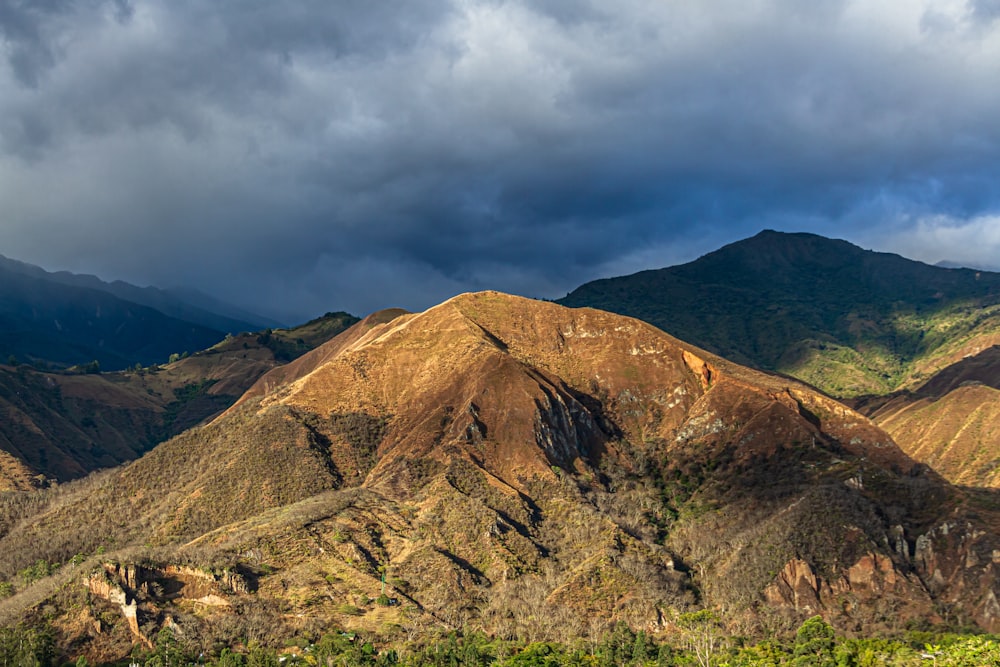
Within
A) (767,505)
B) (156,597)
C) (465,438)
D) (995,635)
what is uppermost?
(465,438)

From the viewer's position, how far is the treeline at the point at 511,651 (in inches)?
4326

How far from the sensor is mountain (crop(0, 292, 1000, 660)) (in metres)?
128

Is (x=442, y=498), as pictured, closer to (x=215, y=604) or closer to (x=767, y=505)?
(x=215, y=604)

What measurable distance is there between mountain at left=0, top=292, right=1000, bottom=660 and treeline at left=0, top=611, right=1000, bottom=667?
3573 millimetres

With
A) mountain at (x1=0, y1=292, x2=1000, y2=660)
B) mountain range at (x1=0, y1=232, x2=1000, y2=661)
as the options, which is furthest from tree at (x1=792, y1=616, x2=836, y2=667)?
mountain at (x1=0, y1=292, x2=1000, y2=660)

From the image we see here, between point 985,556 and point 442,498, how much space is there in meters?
93.3

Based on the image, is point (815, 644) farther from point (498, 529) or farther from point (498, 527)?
point (498, 527)

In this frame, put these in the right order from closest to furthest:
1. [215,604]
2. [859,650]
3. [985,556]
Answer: [859,650] < [215,604] < [985,556]

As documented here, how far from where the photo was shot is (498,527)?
502 ft

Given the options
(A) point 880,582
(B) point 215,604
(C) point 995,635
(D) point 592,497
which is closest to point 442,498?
(D) point 592,497

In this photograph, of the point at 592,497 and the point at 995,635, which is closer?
the point at 995,635

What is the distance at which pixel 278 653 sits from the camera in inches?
4616

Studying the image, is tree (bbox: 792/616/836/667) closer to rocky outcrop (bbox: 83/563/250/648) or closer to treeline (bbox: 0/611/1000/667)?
treeline (bbox: 0/611/1000/667)

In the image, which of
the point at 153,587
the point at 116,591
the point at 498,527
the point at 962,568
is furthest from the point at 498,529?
the point at 962,568
